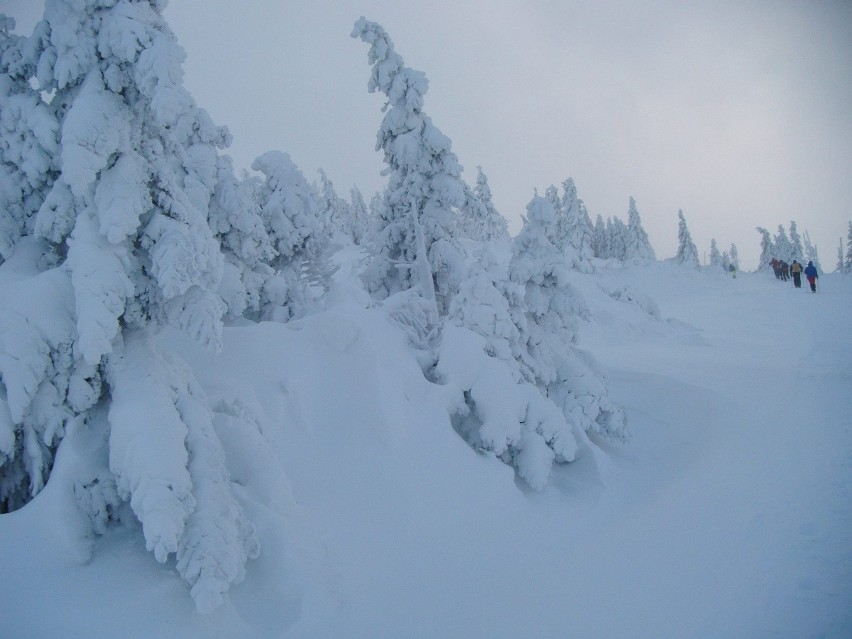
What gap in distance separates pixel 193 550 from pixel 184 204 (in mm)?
4955

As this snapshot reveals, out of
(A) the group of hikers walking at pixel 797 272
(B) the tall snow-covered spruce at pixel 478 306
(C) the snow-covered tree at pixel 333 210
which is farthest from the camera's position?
(C) the snow-covered tree at pixel 333 210

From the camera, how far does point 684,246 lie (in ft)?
247

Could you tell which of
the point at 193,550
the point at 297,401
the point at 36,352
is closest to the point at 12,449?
the point at 36,352

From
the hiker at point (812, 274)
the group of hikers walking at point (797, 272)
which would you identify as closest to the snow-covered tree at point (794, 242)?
the group of hikers walking at point (797, 272)

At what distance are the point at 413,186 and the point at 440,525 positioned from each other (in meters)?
12.6

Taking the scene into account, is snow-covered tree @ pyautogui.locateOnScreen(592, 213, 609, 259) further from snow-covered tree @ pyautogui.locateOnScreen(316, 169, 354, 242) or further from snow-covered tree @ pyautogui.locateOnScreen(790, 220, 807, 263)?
snow-covered tree @ pyautogui.locateOnScreen(316, 169, 354, 242)

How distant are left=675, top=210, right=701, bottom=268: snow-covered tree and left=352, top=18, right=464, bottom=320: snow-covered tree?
221ft

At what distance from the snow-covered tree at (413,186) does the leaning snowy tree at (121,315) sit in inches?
399

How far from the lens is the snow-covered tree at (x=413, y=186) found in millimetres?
17422

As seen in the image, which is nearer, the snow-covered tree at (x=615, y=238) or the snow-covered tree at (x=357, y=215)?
the snow-covered tree at (x=357, y=215)

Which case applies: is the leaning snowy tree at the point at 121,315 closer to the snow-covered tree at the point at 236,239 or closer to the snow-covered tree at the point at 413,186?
the snow-covered tree at the point at 236,239

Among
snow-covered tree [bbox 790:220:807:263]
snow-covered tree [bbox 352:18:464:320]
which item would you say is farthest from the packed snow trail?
snow-covered tree [bbox 790:220:807:263]

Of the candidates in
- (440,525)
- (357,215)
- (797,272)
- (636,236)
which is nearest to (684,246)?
(636,236)

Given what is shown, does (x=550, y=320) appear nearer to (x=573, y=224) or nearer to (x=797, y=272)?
(x=797, y=272)
